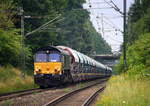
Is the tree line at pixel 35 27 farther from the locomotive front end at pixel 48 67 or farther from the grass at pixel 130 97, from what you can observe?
the grass at pixel 130 97

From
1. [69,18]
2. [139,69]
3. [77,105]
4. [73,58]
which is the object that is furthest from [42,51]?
[69,18]

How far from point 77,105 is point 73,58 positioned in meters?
20.5

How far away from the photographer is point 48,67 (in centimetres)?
3200

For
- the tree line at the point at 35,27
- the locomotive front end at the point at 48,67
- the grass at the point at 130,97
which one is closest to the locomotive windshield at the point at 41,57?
the locomotive front end at the point at 48,67

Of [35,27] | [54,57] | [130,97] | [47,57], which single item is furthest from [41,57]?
[35,27]

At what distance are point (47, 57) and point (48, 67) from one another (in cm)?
89

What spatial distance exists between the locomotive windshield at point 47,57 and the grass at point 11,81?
2.43m

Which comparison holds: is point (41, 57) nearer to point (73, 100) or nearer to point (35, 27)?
point (73, 100)

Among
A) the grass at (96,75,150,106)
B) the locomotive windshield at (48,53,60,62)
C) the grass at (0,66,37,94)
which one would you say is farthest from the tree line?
the grass at (96,75,150,106)

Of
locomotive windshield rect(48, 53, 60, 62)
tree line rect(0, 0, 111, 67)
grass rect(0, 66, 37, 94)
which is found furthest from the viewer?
locomotive windshield rect(48, 53, 60, 62)

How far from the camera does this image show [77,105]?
17.5 meters

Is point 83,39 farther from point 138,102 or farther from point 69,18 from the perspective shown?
point 138,102

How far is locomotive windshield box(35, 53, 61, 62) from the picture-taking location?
32219mm

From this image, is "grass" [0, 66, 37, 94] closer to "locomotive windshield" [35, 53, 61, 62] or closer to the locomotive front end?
the locomotive front end
